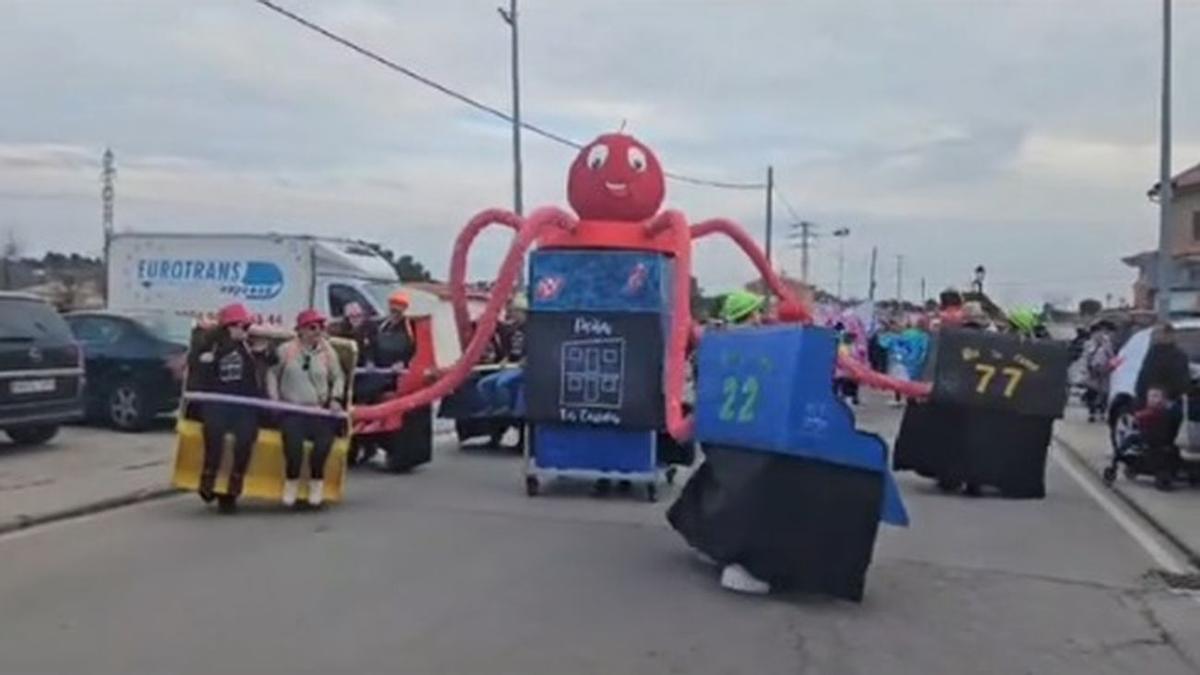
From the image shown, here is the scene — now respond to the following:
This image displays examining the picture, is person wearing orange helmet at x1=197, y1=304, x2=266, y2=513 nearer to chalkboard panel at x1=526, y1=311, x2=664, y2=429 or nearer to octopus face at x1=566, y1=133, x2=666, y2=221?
chalkboard panel at x1=526, y1=311, x2=664, y2=429

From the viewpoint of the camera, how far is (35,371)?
15.8 meters

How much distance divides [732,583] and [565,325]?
16.4ft

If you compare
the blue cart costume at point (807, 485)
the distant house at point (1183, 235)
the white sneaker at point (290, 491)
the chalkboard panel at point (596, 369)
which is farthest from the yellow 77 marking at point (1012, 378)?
the distant house at point (1183, 235)

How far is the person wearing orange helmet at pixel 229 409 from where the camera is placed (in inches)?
479

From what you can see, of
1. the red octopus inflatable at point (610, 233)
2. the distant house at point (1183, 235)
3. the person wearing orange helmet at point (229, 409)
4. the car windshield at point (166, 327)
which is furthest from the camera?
the distant house at point (1183, 235)

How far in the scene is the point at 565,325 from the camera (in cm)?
1374

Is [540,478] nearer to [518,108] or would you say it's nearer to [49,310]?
[49,310]

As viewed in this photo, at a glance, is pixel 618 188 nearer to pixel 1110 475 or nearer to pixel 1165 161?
pixel 1110 475

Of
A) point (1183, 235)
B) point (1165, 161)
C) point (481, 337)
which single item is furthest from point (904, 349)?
point (1183, 235)

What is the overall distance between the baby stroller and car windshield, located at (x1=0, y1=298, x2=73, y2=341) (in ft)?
38.1

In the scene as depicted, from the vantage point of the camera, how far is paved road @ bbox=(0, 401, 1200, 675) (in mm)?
7242

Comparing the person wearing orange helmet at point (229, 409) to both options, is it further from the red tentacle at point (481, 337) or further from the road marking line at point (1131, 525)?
the road marking line at point (1131, 525)

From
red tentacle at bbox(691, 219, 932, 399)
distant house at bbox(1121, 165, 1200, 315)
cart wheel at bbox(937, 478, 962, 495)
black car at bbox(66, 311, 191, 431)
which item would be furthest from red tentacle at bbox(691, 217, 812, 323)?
distant house at bbox(1121, 165, 1200, 315)

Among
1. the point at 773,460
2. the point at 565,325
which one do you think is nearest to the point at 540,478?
the point at 565,325
